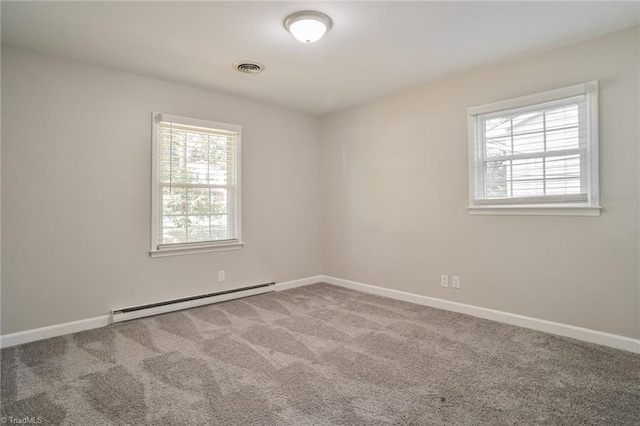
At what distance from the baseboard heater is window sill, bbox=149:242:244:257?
50cm

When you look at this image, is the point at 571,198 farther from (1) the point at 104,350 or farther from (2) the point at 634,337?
(1) the point at 104,350

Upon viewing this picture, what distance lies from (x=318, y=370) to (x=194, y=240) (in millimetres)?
2178

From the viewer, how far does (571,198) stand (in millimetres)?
2764

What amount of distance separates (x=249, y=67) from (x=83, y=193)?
77.2 inches

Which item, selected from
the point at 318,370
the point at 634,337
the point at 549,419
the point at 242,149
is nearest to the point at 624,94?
the point at 634,337

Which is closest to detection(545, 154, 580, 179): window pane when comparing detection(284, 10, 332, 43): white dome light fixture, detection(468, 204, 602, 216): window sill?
detection(468, 204, 602, 216): window sill

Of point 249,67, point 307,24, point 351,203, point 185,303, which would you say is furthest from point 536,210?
point 185,303

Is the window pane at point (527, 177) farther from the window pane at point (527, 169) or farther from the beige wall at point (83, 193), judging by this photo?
the beige wall at point (83, 193)

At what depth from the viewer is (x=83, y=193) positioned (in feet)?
10.0

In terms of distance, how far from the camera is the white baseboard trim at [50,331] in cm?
270

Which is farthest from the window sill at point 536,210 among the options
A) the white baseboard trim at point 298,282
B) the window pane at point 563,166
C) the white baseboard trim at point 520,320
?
the white baseboard trim at point 298,282

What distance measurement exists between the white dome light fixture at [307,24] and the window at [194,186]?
1773 millimetres

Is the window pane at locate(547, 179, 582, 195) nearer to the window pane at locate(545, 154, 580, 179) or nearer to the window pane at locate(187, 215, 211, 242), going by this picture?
the window pane at locate(545, 154, 580, 179)

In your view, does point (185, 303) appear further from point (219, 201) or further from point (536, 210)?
point (536, 210)
